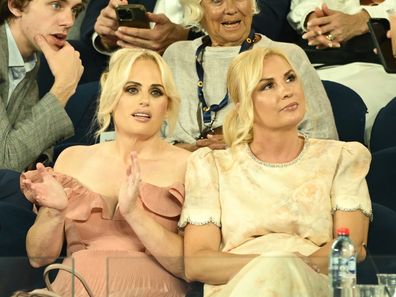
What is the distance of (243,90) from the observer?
12.6 ft

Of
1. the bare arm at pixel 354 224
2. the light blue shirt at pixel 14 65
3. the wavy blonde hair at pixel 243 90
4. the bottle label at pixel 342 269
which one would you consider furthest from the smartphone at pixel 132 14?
the bottle label at pixel 342 269

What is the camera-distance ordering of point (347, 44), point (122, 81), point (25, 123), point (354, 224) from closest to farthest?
point (354, 224)
point (122, 81)
point (25, 123)
point (347, 44)

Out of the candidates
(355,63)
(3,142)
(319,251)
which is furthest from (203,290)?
(355,63)

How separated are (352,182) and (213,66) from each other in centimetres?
104

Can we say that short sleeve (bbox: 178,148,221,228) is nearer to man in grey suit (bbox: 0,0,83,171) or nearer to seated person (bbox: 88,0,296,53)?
man in grey suit (bbox: 0,0,83,171)

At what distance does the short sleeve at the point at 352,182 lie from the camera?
144 inches

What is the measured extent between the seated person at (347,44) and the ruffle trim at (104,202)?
3.94ft

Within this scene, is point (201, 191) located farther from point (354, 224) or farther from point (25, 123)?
point (25, 123)

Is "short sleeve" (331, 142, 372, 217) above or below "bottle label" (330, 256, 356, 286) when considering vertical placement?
below

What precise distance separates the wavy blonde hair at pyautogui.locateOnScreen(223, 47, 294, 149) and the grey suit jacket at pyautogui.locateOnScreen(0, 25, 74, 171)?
76cm

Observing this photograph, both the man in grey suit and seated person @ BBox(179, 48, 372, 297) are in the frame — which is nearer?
seated person @ BBox(179, 48, 372, 297)

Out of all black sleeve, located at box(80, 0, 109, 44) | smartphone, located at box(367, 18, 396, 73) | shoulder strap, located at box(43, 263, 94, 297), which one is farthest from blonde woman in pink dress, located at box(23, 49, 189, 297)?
black sleeve, located at box(80, 0, 109, 44)

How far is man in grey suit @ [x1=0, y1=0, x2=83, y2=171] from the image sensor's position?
432cm

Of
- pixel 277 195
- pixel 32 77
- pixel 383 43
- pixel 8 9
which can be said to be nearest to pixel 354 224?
pixel 277 195
